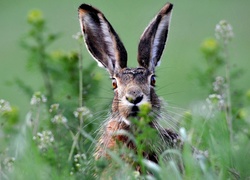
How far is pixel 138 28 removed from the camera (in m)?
17.4

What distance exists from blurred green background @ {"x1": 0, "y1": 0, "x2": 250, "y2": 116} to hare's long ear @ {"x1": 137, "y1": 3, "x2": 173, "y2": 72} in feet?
17.1

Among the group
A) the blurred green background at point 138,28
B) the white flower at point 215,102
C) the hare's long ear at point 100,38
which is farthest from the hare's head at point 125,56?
the blurred green background at point 138,28

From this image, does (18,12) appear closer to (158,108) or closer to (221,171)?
(158,108)

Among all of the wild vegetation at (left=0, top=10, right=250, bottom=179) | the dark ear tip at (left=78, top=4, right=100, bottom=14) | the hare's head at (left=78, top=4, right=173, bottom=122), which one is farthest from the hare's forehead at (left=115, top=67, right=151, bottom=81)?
the dark ear tip at (left=78, top=4, right=100, bottom=14)

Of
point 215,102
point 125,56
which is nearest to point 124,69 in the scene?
point 125,56

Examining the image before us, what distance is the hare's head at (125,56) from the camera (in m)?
6.72

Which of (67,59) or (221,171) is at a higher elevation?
(67,59)

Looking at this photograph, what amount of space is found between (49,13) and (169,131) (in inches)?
500

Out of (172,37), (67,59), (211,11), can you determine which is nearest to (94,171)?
(67,59)

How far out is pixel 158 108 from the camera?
275 inches

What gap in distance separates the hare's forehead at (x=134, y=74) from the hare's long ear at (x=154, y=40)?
0.18 metres

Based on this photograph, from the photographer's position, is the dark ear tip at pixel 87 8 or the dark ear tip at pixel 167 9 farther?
the dark ear tip at pixel 167 9

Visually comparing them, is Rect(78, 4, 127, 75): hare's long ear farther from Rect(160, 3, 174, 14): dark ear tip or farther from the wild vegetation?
Rect(160, 3, 174, 14): dark ear tip

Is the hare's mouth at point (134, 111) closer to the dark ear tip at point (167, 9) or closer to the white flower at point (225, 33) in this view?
the white flower at point (225, 33)
